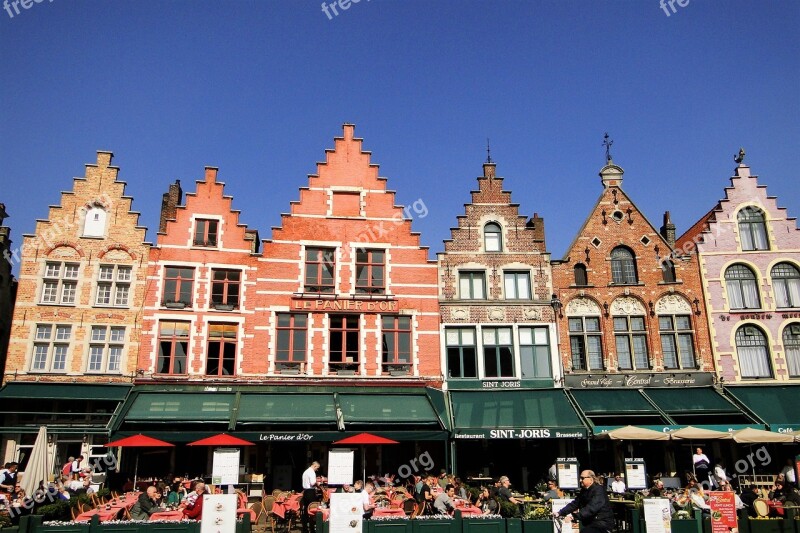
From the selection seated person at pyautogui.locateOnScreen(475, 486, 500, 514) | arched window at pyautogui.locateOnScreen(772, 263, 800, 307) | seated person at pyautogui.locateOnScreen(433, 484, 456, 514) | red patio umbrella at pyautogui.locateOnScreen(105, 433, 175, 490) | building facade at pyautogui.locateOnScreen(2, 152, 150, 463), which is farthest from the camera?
arched window at pyautogui.locateOnScreen(772, 263, 800, 307)

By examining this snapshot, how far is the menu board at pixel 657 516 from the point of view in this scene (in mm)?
13594

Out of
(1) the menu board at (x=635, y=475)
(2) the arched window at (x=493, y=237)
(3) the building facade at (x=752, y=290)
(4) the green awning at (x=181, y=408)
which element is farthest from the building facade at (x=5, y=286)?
(3) the building facade at (x=752, y=290)

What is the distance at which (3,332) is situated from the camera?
1026 inches

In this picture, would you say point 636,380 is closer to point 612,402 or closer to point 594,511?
point 612,402

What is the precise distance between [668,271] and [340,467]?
15.3 m

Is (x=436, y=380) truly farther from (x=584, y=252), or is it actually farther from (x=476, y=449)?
(x=584, y=252)

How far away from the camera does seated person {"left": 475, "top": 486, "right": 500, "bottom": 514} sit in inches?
635

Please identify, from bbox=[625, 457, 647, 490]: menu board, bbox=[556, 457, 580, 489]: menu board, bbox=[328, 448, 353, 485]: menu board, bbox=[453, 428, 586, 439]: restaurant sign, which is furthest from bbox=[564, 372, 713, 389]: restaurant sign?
bbox=[328, 448, 353, 485]: menu board

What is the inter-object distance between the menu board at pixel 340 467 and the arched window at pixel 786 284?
58.4 feet

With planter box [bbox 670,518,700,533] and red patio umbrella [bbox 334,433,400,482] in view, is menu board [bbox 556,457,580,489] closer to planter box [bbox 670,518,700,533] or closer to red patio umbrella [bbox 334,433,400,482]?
planter box [bbox 670,518,700,533]

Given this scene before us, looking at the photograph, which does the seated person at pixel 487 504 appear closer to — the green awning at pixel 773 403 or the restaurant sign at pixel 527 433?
the restaurant sign at pixel 527 433

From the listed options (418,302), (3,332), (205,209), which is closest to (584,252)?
(418,302)

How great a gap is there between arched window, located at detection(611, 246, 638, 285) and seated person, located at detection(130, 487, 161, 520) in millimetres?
18646

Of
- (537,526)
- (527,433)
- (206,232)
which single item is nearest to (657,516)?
(537,526)
